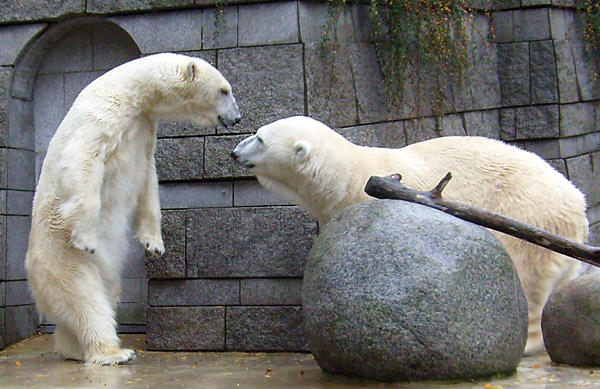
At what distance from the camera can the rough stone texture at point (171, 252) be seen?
550 centimetres

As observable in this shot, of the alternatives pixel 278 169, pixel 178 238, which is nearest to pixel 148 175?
pixel 178 238

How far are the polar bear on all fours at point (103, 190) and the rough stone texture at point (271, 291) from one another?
2.43 feet

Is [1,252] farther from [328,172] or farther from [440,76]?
[440,76]

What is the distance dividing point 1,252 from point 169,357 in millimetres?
1751

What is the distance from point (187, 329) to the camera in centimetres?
546

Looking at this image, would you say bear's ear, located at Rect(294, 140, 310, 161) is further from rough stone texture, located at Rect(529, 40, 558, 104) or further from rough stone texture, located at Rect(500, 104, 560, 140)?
rough stone texture, located at Rect(529, 40, 558, 104)

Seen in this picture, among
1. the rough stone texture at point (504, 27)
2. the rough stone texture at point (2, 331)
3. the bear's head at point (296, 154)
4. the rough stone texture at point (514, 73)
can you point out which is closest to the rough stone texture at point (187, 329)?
the rough stone texture at point (2, 331)

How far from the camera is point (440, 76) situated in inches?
237

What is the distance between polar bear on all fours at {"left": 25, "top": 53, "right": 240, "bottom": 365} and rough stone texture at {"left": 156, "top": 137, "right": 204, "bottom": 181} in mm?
476

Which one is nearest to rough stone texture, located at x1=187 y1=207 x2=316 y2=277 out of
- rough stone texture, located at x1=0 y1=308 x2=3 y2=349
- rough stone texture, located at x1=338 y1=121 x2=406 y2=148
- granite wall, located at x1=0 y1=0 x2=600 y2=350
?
granite wall, located at x1=0 y1=0 x2=600 y2=350

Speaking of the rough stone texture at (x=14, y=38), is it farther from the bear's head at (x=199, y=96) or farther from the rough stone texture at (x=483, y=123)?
the rough stone texture at (x=483, y=123)

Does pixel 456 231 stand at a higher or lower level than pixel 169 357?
higher

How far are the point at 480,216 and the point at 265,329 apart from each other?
2.06 meters

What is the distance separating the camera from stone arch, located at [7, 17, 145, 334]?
6000 mm
